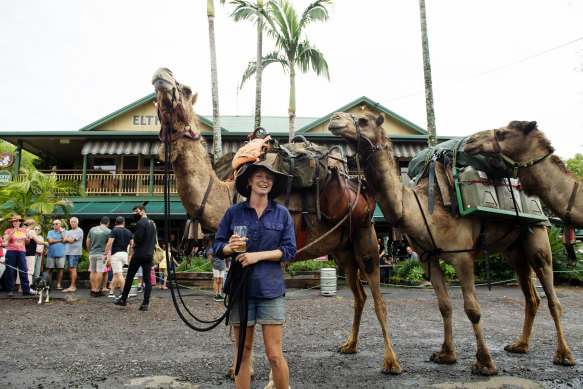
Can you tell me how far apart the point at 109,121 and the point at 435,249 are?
77.9ft

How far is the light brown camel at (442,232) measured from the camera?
4688 mm

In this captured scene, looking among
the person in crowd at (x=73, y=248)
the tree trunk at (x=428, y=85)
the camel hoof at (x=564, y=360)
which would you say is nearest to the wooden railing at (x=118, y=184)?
the person in crowd at (x=73, y=248)

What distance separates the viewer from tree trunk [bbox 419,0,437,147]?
47.4 ft

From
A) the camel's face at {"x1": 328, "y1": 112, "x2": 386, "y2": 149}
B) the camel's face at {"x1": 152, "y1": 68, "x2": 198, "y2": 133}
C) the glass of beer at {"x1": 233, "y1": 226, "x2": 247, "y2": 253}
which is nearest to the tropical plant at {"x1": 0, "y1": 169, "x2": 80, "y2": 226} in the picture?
the camel's face at {"x1": 152, "y1": 68, "x2": 198, "y2": 133}

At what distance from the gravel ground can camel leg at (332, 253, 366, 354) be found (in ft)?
0.51

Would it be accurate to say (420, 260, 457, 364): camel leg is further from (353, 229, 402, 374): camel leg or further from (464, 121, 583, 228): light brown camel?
(464, 121, 583, 228): light brown camel

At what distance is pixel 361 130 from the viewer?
4699mm

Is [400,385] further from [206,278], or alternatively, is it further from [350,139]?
[206,278]

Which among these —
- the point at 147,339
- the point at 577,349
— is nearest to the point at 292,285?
the point at 147,339

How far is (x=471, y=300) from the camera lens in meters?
4.79

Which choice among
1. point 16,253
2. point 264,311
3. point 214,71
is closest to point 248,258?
point 264,311

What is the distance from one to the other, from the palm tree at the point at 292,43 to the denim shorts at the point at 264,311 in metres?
15.7

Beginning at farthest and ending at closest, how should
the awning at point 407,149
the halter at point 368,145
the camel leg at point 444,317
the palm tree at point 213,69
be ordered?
1. the awning at point 407,149
2. the palm tree at point 213,69
3. the camel leg at point 444,317
4. the halter at point 368,145

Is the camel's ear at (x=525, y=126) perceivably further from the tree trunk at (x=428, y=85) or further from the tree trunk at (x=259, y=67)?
the tree trunk at (x=259, y=67)
